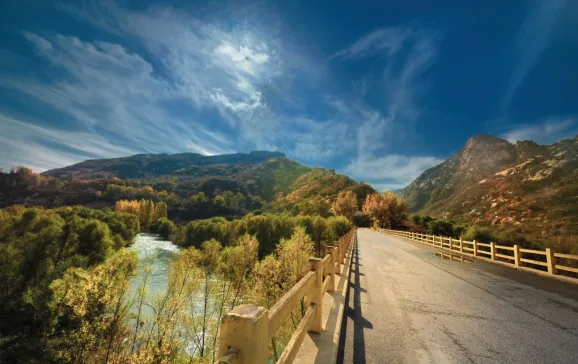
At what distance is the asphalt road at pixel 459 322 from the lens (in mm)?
4359

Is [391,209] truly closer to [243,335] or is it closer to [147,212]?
[243,335]

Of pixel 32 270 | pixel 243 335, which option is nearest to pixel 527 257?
pixel 243 335

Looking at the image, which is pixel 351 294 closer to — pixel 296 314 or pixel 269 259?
pixel 296 314

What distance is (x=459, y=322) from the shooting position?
582 cm

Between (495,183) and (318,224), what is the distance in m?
140

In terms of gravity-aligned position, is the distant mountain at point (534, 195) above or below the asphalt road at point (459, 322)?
above

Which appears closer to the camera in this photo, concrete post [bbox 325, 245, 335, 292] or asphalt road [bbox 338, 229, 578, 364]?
asphalt road [bbox 338, 229, 578, 364]

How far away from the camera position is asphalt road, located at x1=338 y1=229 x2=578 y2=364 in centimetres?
436

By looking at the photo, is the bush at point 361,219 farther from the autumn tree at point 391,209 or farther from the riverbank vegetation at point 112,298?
the riverbank vegetation at point 112,298

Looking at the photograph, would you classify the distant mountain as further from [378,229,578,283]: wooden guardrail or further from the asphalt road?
the asphalt road

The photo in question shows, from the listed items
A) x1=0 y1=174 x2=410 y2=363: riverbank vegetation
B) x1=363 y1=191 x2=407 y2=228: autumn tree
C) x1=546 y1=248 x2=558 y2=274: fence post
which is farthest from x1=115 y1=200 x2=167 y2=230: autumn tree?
x1=546 y1=248 x2=558 y2=274: fence post

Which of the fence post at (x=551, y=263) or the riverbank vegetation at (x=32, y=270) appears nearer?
the fence post at (x=551, y=263)

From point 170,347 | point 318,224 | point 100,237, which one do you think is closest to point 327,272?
point 170,347

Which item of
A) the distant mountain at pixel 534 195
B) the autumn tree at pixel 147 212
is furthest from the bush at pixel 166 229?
the distant mountain at pixel 534 195
